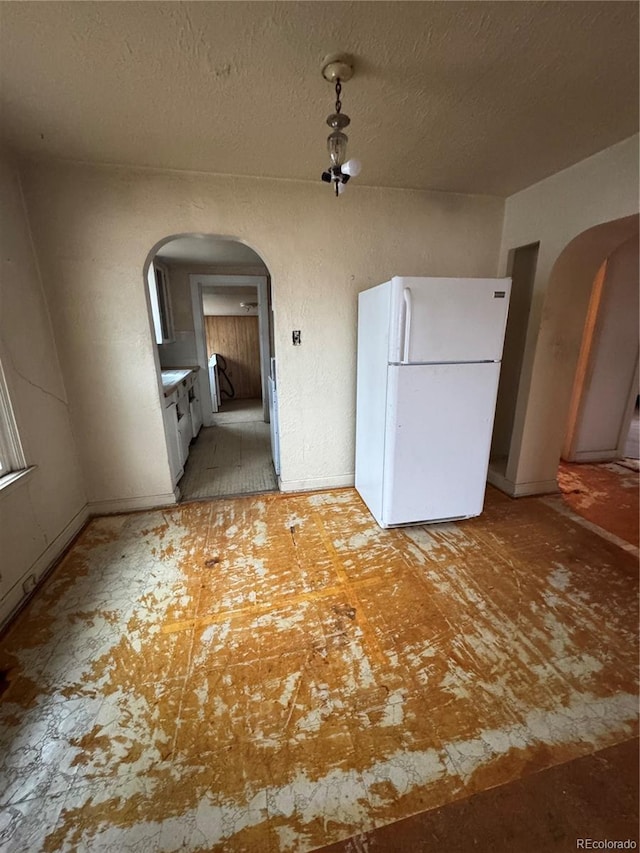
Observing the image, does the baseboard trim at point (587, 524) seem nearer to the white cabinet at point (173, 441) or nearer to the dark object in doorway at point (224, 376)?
the white cabinet at point (173, 441)

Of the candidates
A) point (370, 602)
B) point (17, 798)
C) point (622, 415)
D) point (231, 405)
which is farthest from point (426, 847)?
point (231, 405)

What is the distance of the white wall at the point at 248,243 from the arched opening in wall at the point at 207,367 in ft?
0.51

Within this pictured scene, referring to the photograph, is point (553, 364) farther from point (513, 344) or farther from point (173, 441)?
point (173, 441)

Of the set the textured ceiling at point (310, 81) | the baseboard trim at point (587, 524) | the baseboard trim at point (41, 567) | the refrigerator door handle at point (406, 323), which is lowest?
the baseboard trim at point (587, 524)

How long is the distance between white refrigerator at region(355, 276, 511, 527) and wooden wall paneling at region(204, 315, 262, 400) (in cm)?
→ 510

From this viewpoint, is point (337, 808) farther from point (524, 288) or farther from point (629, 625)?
point (524, 288)

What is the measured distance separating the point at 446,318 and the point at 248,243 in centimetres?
149

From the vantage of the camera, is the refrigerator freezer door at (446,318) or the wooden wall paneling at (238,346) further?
the wooden wall paneling at (238,346)

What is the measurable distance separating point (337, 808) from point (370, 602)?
2.60ft

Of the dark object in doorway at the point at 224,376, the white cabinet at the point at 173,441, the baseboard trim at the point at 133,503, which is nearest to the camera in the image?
the baseboard trim at the point at 133,503

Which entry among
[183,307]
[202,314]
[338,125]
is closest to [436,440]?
[338,125]

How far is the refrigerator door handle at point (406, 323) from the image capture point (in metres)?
1.81

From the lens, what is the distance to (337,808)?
3.18ft

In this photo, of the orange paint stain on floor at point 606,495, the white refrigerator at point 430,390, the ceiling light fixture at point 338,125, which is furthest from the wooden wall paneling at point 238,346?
the ceiling light fixture at point 338,125
